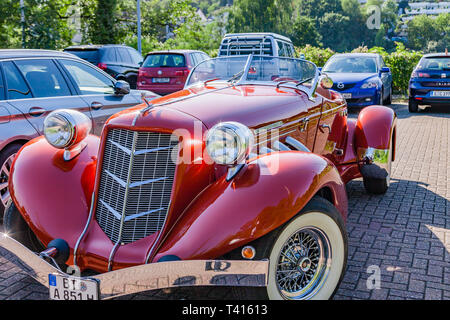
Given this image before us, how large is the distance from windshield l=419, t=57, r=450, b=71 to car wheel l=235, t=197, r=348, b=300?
10.9 metres

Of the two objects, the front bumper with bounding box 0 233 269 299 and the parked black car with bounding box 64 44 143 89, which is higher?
the parked black car with bounding box 64 44 143 89

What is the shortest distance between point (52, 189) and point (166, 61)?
1074 cm

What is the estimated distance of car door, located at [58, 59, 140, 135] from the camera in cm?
554

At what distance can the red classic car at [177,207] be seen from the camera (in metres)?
2.55

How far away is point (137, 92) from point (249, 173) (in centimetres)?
412

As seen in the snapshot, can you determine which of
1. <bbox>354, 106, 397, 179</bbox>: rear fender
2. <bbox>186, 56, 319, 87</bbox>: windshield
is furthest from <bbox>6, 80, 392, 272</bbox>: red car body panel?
<bbox>354, 106, 397, 179</bbox>: rear fender

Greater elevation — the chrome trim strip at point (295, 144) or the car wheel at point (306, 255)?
the chrome trim strip at point (295, 144)

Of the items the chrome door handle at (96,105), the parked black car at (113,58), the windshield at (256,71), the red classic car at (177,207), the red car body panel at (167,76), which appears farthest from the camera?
the parked black car at (113,58)

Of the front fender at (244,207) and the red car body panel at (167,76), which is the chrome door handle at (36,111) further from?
the red car body panel at (167,76)

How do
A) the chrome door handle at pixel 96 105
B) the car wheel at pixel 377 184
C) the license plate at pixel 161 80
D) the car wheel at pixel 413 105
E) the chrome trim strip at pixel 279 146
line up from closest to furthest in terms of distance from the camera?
the chrome trim strip at pixel 279 146 → the car wheel at pixel 377 184 → the chrome door handle at pixel 96 105 → the car wheel at pixel 413 105 → the license plate at pixel 161 80

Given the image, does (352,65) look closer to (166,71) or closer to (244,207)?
(166,71)

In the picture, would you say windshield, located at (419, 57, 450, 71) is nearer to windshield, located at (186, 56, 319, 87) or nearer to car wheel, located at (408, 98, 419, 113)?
car wheel, located at (408, 98, 419, 113)

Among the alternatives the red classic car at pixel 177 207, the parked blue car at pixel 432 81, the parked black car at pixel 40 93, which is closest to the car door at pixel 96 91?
the parked black car at pixel 40 93

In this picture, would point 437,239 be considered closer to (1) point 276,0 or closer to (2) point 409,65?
(2) point 409,65
